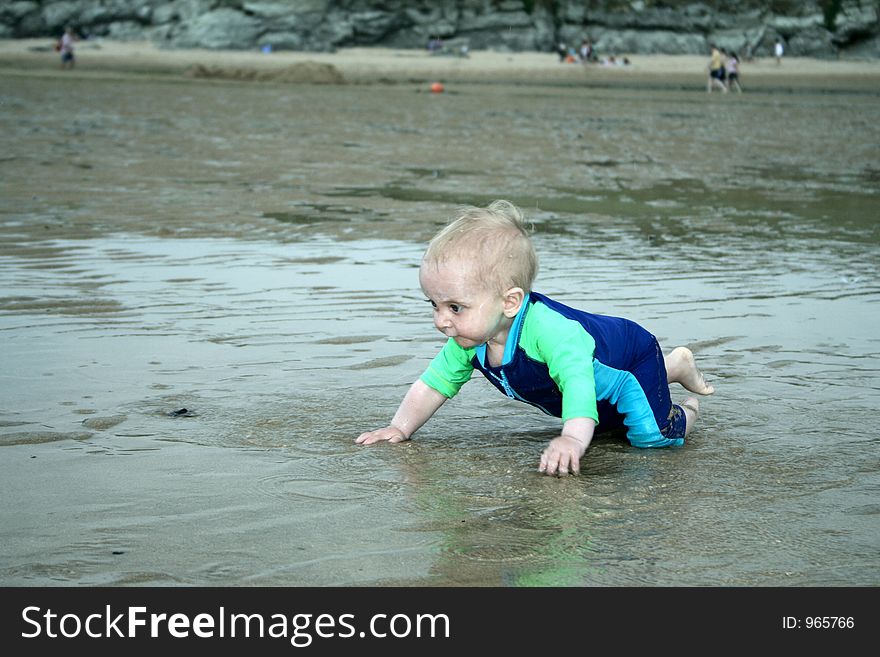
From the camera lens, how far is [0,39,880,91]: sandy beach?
37281 millimetres

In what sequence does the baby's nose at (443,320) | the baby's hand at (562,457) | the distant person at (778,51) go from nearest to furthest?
the baby's hand at (562,457) < the baby's nose at (443,320) < the distant person at (778,51)

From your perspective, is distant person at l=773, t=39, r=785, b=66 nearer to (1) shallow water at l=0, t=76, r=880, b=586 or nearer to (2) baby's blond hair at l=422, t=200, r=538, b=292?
(1) shallow water at l=0, t=76, r=880, b=586

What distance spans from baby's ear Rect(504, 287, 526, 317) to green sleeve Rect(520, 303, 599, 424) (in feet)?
0.24

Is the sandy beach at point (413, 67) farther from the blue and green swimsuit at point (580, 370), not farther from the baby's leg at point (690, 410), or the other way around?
the blue and green swimsuit at point (580, 370)

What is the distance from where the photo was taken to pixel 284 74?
3556 cm

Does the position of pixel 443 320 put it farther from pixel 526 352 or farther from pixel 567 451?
pixel 567 451

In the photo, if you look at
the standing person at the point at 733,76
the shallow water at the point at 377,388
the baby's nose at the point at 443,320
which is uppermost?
the baby's nose at the point at 443,320

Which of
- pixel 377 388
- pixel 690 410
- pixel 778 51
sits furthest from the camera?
pixel 778 51

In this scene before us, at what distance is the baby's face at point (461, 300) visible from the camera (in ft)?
11.9

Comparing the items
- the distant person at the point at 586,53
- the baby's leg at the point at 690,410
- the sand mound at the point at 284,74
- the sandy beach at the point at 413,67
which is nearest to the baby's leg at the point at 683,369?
the baby's leg at the point at 690,410

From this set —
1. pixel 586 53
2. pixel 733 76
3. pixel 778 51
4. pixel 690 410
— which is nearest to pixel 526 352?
pixel 690 410

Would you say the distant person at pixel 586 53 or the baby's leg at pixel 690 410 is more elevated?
the baby's leg at pixel 690 410

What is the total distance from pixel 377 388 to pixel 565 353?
1077 mm
